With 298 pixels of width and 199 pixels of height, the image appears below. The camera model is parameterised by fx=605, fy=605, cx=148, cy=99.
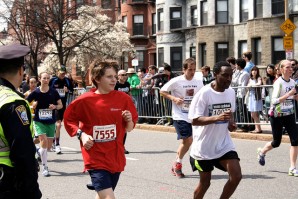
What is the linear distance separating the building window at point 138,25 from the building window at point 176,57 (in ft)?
28.8

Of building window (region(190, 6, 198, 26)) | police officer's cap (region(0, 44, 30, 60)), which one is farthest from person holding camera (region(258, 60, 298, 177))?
building window (region(190, 6, 198, 26))

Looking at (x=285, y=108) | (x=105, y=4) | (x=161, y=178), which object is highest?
(x=105, y=4)

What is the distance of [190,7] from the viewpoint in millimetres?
47344

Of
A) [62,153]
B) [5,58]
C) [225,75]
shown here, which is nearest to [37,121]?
[62,153]

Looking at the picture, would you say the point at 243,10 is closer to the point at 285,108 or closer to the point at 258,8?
the point at 258,8

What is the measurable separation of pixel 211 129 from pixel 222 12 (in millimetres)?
36466

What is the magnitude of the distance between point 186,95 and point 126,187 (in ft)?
6.44

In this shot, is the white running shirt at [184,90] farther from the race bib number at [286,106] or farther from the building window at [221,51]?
the building window at [221,51]

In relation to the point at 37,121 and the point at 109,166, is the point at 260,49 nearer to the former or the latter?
the point at 37,121

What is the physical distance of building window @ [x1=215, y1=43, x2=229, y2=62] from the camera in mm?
42903

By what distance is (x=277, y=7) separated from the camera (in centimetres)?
3688

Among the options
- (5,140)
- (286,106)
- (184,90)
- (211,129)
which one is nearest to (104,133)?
(211,129)

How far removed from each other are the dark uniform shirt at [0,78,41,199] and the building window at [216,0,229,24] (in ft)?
129

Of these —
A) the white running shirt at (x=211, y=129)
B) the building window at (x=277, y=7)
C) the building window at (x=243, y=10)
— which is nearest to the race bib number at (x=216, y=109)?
the white running shirt at (x=211, y=129)
